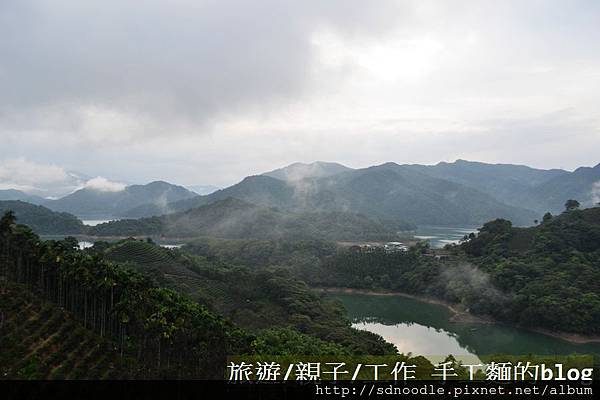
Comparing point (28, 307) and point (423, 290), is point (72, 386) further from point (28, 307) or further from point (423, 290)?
point (423, 290)

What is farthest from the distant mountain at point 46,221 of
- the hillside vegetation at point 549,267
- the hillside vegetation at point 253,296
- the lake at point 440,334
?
the hillside vegetation at point 549,267

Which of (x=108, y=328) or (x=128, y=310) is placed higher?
(x=128, y=310)

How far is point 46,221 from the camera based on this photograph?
423ft

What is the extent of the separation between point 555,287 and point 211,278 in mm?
40104

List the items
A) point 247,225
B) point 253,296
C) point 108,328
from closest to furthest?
point 108,328 → point 253,296 → point 247,225

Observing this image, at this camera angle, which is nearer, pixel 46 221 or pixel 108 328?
pixel 108 328

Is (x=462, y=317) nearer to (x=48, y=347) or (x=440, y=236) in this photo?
(x=48, y=347)

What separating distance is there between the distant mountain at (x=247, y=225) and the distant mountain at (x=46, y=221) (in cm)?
681

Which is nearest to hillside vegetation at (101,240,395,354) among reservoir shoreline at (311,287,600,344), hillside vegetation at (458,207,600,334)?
reservoir shoreline at (311,287,600,344)

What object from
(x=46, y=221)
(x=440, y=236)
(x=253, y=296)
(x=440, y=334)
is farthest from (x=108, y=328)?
(x=440, y=236)

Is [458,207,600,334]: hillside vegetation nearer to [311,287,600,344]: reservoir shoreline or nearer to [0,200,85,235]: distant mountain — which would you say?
[311,287,600,344]: reservoir shoreline

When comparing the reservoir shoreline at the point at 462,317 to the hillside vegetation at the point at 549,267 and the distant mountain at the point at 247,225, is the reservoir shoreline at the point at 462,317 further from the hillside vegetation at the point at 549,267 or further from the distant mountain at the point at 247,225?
the distant mountain at the point at 247,225

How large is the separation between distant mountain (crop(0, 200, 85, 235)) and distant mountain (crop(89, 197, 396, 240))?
681 cm

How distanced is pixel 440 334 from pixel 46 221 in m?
120
